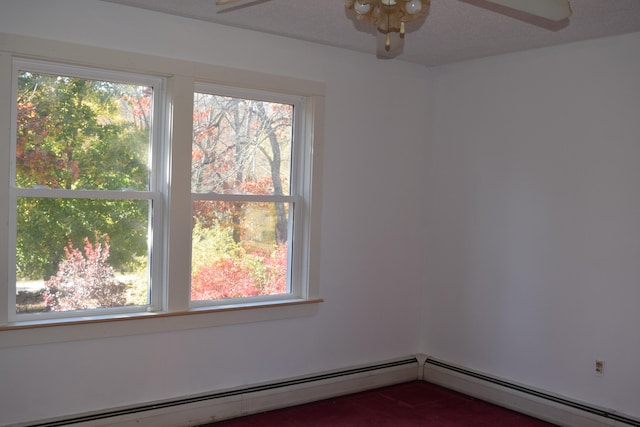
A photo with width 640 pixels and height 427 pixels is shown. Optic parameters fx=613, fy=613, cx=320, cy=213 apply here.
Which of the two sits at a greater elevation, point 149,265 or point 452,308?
point 149,265

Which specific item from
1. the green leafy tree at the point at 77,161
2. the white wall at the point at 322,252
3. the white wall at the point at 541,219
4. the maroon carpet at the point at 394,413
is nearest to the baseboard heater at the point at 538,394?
the white wall at the point at 541,219

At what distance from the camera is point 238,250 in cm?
411

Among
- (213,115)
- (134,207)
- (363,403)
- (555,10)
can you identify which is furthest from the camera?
(363,403)

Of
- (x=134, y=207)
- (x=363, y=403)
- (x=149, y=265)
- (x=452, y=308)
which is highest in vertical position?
(x=134, y=207)

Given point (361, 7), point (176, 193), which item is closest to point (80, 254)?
point (176, 193)

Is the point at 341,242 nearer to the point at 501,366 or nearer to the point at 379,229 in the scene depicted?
the point at 379,229

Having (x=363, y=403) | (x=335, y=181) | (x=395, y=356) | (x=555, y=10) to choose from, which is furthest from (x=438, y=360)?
(x=555, y=10)

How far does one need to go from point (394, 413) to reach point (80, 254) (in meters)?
2.31

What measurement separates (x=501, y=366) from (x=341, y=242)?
1474mm

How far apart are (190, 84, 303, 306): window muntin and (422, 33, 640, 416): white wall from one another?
1305 mm

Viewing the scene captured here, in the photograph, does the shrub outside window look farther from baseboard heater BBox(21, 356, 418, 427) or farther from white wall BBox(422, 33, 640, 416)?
white wall BBox(422, 33, 640, 416)

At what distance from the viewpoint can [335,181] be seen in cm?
446

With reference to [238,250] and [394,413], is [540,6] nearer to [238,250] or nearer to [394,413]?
[238,250]

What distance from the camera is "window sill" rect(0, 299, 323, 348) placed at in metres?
3.26
